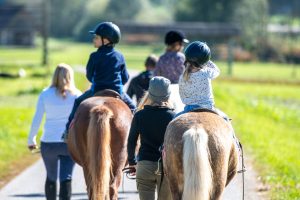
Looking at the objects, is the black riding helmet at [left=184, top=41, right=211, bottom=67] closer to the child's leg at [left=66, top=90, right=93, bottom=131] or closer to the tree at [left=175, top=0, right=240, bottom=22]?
the child's leg at [left=66, top=90, right=93, bottom=131]

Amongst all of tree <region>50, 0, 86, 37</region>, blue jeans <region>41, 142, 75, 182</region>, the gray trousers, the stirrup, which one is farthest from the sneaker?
tree <region>50, 0, 86, 37</region>

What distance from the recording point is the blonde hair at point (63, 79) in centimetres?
1020

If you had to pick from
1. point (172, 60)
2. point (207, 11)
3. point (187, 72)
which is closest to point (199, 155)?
point (187, 72)

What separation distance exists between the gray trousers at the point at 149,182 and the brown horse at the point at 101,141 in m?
0.55

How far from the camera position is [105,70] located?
10062mm

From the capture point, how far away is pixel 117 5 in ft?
406

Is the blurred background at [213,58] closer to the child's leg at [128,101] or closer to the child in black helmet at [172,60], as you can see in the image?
the child in black helmet at [172,60]

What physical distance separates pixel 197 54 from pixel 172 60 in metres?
5.25

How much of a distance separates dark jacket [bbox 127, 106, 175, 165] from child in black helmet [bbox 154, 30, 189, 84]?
500cm

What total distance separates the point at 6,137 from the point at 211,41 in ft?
190

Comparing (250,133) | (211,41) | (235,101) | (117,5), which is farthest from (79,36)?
(250,133)

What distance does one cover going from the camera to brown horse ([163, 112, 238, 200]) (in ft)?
23.2

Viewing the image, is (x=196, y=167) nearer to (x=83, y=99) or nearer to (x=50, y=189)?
(x=83, y=99)

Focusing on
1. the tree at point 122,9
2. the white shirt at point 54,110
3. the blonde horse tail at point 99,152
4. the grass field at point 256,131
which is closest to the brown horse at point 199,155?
the blonde horse tail at point 99,152
